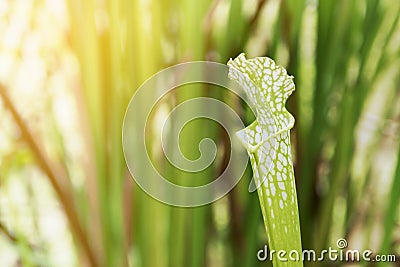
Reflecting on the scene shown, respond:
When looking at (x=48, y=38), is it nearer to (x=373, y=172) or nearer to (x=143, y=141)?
(x=143, y=141)

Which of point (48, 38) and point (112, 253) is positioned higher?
point (48, 38)

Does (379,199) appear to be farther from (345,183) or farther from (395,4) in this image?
(395,4)

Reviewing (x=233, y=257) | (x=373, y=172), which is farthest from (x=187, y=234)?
(x=373, y=172)
